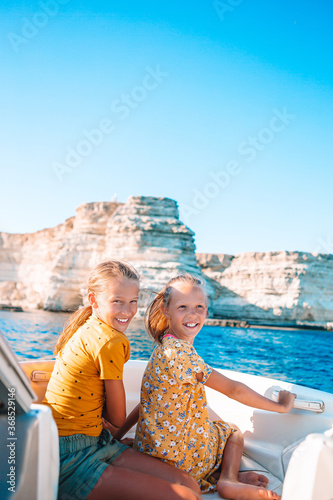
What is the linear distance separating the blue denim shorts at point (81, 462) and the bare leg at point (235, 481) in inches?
18.5

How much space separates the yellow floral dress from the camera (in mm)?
1508

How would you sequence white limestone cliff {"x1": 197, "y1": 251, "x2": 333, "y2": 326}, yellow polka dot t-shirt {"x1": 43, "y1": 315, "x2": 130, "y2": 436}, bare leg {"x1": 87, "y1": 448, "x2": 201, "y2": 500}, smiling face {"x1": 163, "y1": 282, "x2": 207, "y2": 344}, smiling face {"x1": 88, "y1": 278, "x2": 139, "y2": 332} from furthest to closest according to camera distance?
white limestone cliff {"x1": 197, "y1": 251, "x2": 333, "y2": 326} → smiling face {"x1": 163, "y1": 282, "x2": 207, "y2": 344} → smiling face {"x1": 88, "y1": 278, "x2": 139, "y2": 332} → yellow polka dot t-shirt {"x1": 43, "y1": 315, "x2": 130, "y2": 436} → bare leg {"x1": 87, "y1": 448, "x2": 201, "y2": 500}

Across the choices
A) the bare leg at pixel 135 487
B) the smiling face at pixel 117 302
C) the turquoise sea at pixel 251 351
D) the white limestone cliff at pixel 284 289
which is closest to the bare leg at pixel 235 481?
the bare leg at pixel 135 487

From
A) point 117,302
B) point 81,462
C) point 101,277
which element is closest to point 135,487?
point 81,462

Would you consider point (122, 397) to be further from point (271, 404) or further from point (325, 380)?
point (325, 380)

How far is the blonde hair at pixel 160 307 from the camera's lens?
1734mm

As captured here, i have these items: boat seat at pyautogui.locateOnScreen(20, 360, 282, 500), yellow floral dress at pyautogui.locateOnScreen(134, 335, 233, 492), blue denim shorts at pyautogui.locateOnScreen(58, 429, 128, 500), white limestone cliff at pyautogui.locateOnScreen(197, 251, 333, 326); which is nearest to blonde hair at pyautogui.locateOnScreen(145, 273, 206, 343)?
yellow floral dress at pyautogui.locateOnScreen(134, 335, 233, 492)

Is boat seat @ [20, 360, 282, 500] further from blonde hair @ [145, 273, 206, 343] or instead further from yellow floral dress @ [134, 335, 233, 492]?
blonde hair @ [145, 273, 206, 343]

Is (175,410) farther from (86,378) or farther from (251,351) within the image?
(251,351)

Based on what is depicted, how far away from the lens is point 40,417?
0.98 m

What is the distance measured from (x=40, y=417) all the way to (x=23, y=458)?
0.34ft

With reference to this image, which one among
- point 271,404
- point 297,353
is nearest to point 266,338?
point 297,353

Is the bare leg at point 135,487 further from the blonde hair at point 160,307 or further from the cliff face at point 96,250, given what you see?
the cliff face at point 96,250

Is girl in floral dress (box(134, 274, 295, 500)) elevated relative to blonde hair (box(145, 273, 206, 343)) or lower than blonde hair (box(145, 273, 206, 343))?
lower
